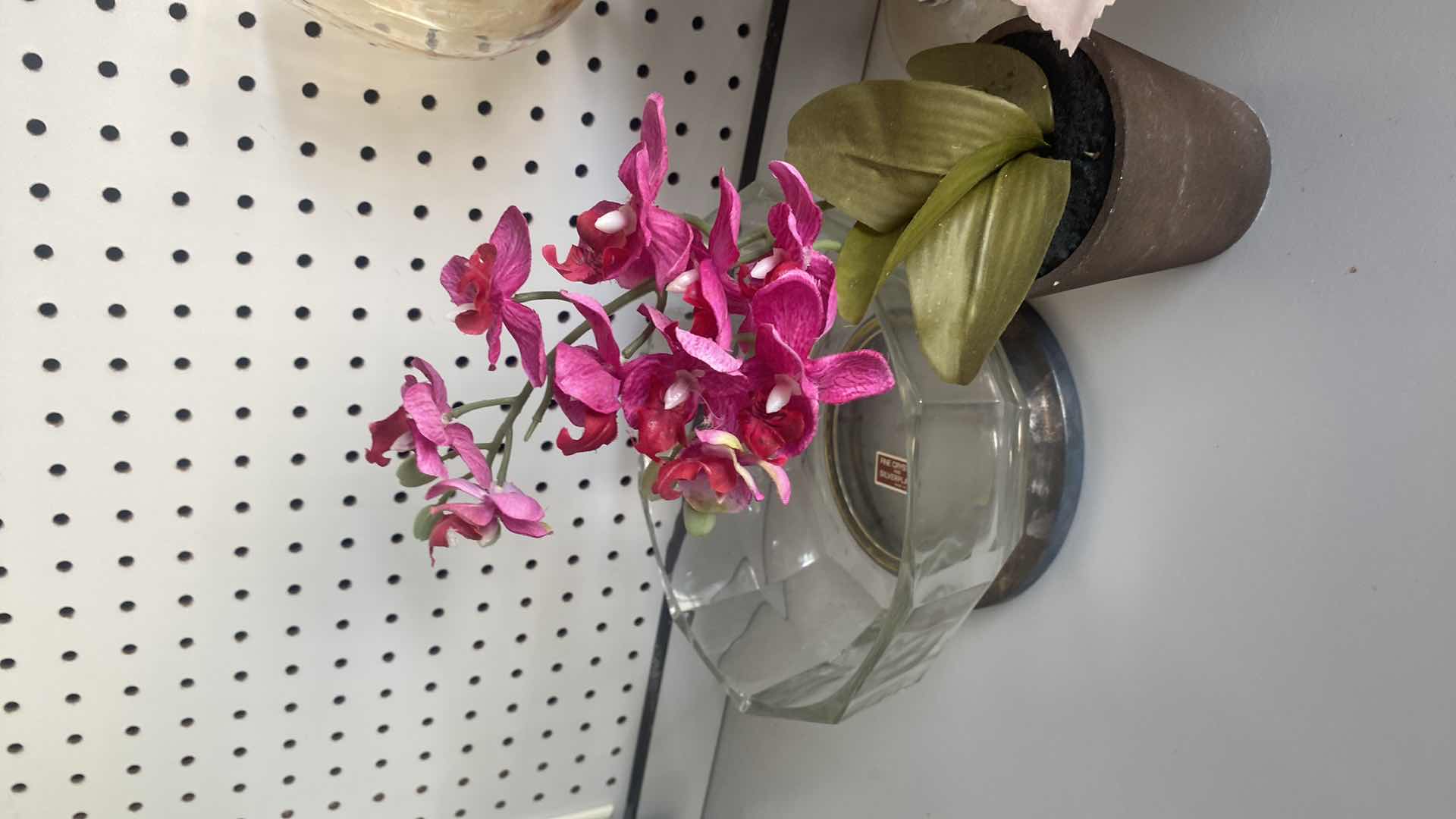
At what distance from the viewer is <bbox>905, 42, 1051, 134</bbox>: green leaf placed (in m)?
0.40

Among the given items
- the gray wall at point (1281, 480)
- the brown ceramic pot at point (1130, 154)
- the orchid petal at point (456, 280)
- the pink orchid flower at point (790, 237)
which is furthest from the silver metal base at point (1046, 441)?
the orchid petal at point (456, 280)

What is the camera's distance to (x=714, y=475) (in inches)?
14.4

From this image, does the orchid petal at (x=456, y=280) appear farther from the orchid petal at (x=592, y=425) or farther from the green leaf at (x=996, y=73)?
the green leaf at (x=996, y=73)

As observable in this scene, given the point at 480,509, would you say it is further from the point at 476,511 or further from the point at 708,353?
the point at 708,353

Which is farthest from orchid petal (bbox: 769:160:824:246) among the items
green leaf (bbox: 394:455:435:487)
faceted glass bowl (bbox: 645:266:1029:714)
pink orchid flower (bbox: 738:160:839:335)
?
green leaf (bbox: 394:455:435:487)

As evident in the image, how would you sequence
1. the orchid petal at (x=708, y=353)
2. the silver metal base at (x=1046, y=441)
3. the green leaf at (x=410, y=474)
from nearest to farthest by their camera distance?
the orchid petal at (x=708, y=353) → the green leaf at (x=410, y=474) → the silver metal base at (x=1046, y=441)

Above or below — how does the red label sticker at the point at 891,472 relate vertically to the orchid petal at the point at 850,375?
below

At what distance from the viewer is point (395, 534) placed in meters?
0.68

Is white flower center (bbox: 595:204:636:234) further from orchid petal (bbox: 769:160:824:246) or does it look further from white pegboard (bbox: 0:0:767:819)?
white pegboard (bbox: 0:0:767:819)

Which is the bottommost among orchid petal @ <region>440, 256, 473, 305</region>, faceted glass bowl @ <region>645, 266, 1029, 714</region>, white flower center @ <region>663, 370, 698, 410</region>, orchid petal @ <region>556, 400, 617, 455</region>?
faceted glass bowl @ <region>645, 266, 1029, 714</region>

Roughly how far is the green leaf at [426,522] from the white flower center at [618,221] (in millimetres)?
161

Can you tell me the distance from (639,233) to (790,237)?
67mm

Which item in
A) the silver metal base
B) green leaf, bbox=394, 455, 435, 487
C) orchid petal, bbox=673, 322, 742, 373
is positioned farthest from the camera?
the silver metal base

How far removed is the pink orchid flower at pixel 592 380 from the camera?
365 millimetres
